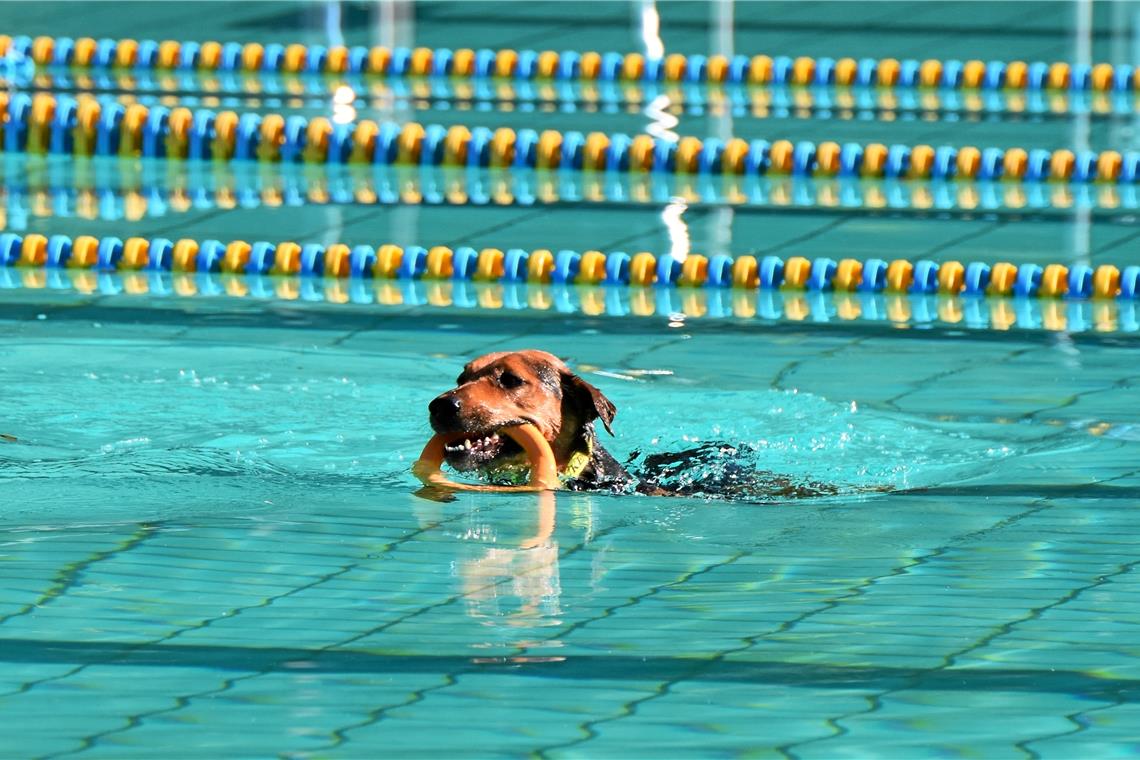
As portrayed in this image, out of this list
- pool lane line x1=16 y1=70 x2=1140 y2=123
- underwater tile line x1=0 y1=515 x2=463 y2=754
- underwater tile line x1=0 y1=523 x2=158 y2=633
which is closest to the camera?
underwater tile line x1=0 y1=515 x2=463 y2=754

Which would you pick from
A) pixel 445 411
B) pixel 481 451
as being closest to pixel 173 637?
pixel 445 411

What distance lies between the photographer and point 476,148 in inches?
430

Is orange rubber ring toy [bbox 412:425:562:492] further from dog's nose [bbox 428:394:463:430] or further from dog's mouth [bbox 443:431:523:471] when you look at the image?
dog's nose [bbox 428:394:463:430]

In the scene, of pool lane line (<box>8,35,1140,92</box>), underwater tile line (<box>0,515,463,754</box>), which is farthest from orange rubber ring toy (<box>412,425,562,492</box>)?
pool lane line (<box>8,35,1140,92</box>)

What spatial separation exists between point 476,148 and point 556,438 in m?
5.49

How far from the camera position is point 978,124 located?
11945mm

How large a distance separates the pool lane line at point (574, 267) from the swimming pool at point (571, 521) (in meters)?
0.11

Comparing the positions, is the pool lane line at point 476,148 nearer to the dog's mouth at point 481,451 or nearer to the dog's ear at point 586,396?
the dog's ear at point 586,396

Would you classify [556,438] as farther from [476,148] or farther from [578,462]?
[476,148]

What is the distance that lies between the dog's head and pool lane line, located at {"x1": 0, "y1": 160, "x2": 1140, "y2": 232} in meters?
4.44

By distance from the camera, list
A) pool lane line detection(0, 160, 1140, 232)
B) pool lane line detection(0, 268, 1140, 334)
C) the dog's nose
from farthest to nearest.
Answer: pool lane line detection(0, 160, 1140, 232), pool lane line detection(0, 268, 1140, 334), the dog's nose

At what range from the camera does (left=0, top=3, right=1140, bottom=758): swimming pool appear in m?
3.84

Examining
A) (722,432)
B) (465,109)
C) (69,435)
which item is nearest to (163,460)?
(69,435)

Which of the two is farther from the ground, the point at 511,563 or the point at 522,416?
the point at 522,416
